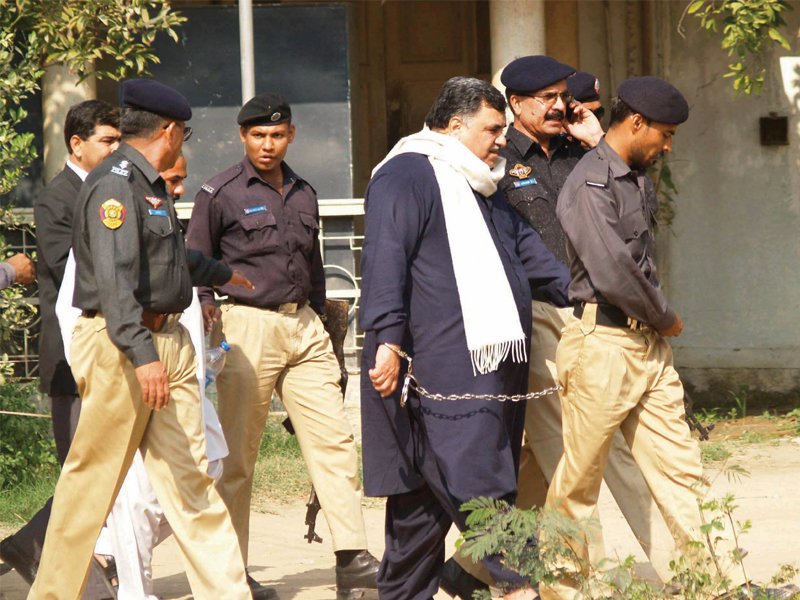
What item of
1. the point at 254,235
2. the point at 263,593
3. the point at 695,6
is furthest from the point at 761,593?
the point at 695,6

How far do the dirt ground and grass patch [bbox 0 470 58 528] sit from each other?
2.65 feet

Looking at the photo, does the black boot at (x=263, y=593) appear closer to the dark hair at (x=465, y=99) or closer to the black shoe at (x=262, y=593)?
the black shoe at (x=262, y=593)

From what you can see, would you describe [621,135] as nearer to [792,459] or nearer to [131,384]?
[131,384]

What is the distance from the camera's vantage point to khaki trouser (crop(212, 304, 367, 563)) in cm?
564


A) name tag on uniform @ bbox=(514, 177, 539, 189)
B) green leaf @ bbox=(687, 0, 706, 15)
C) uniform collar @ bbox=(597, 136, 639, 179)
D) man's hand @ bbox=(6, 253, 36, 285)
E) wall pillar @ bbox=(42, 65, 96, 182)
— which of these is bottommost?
man's hand @ bbox=(6, 253, 36, 285)

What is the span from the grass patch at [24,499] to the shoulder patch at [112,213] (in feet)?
9.66

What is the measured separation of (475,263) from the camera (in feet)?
15.7

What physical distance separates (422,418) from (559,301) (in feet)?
2.92

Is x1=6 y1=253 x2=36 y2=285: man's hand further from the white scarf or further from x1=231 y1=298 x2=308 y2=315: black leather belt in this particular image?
the white scarf

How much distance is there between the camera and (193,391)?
477cm

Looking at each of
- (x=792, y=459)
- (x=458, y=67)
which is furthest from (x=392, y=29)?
(x=792, y=459)

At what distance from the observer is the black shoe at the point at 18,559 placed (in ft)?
17.8

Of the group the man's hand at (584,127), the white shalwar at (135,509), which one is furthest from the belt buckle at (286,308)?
the man's hand at (584,127)

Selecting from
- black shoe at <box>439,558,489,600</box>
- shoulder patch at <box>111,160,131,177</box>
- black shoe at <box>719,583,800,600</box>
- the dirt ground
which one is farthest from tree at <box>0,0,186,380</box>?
black shoe at <box>719,583,800,600</box>
